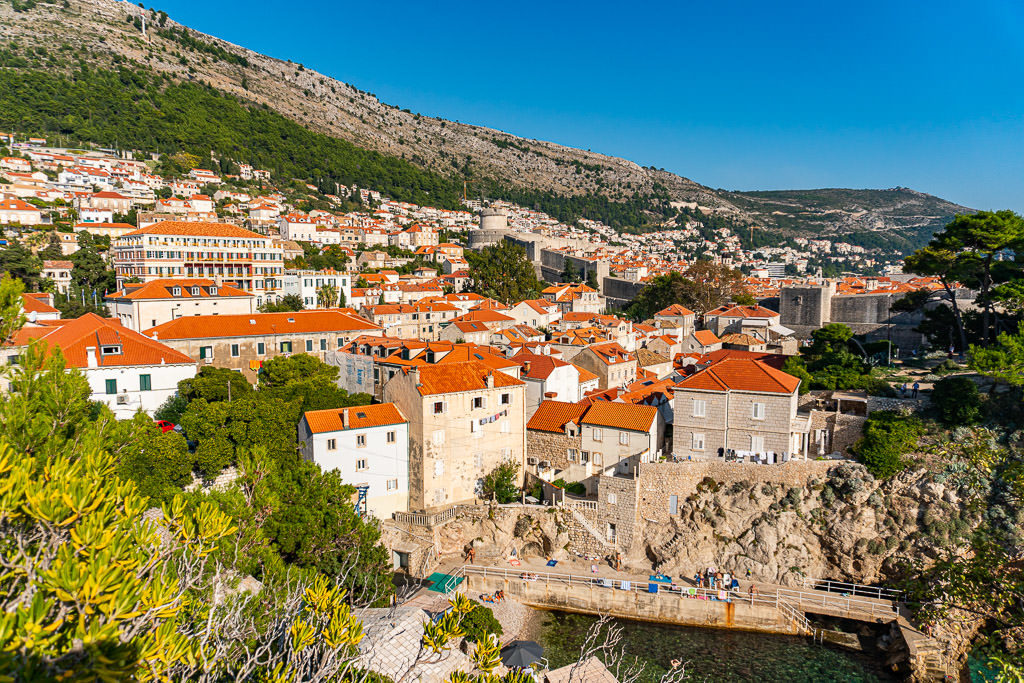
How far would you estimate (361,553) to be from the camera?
20.0 meters

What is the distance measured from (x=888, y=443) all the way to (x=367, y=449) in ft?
72.6

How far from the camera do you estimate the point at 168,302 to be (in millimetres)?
41156

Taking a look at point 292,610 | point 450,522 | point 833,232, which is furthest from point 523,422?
point 833,232

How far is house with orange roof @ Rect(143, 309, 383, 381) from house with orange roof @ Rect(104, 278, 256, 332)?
3.83m

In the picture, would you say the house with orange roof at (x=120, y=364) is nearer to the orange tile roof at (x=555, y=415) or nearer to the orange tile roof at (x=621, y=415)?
the orange tile roof at (x=555, y=415)

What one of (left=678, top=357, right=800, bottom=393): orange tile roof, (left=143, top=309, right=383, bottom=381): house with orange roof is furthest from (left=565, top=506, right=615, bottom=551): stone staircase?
(left=143, top=309, right=383, bottom=381): house with orange roof

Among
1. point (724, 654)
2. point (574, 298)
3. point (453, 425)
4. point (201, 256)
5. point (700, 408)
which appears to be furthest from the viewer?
point (574, 298)

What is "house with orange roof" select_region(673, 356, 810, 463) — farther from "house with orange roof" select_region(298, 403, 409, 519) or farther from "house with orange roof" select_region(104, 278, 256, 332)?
"house with orange roof" select_region(104, 278, 256, 332)

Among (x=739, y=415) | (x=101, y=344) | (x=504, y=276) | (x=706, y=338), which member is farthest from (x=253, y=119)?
(x=739, y=415)

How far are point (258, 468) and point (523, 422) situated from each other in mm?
12268

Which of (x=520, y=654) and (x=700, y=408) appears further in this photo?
(x=700, y=408)

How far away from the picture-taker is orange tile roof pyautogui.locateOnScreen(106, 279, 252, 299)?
133ft

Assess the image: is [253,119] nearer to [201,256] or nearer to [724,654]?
[201,256]

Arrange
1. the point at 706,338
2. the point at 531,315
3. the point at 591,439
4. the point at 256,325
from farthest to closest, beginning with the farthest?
the point at 531,315 < the point at 706,338 < the point at 256,325 < the point at 591,439
